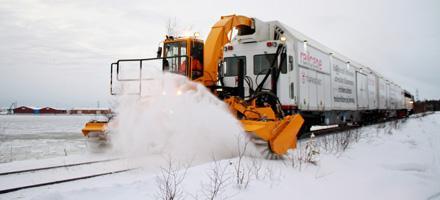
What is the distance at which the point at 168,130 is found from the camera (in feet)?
24.2

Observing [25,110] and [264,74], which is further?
[25,110]

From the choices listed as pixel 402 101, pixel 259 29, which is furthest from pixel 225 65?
pixel 402 101

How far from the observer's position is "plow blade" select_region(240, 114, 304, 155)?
6.90 metres

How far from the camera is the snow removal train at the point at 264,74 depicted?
8312 millimetres

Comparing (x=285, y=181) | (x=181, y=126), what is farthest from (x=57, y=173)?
(x=285, y=181)

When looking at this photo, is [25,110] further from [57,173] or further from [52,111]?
[57,173]

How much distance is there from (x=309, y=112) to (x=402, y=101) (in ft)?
84.9

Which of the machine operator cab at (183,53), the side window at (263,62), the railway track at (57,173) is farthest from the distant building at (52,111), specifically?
the railway track at (57,173)

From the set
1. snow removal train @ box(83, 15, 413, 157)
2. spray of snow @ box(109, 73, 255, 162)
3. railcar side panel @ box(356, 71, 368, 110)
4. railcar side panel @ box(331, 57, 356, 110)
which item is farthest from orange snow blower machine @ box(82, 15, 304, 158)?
railcar side panel @ box(356, 71, 368, 110)

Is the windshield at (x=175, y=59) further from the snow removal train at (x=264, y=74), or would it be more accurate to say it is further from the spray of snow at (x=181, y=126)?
the spray of snow at (x=181, y=126)

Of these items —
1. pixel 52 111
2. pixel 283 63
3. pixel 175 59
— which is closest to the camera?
pixel 283 63

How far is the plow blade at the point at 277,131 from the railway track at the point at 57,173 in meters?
2.76

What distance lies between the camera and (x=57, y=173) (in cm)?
694

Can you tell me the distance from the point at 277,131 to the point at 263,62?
406cm
